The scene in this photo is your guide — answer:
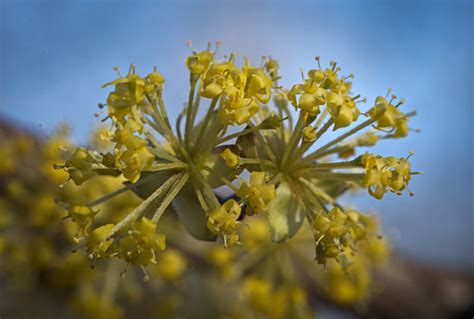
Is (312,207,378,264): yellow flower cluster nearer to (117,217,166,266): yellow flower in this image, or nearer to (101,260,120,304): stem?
(117,217,166,266): yellow flower

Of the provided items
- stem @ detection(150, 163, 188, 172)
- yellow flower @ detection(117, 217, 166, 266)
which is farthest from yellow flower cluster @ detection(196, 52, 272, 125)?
yellow flower @ detection(117, 217, 166, 266)

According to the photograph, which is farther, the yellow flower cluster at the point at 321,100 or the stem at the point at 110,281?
the stem at the point at 110,281

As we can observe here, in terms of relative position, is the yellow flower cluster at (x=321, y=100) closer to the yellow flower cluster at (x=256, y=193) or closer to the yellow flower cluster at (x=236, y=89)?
the yellow flower cluster at (x=236, y=89)

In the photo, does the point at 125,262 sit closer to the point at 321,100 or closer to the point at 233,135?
the point at 233,135

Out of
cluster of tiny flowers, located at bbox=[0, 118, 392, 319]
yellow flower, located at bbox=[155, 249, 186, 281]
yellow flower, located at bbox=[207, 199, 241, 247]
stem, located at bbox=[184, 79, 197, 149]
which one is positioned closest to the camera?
yellow flower, located at bbox=[207, 199, 241, 247]

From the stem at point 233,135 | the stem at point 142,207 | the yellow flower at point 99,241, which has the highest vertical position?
the stem at point 233,135

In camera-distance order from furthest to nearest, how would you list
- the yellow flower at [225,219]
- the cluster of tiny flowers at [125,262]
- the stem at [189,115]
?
the cluster of tiny flowers at [125,262] → the stem at [189,115] → the yellow flower at [225,219]

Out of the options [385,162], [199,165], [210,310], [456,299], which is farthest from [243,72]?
[456,299]

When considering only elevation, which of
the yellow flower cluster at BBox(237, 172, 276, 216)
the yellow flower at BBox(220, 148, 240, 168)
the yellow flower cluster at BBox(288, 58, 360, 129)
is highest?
the yellow flower cluster at BBox(288, 58, 360, 129)

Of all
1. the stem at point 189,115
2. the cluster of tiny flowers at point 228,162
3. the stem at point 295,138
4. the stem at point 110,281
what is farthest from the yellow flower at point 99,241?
the stem at point 110,281
